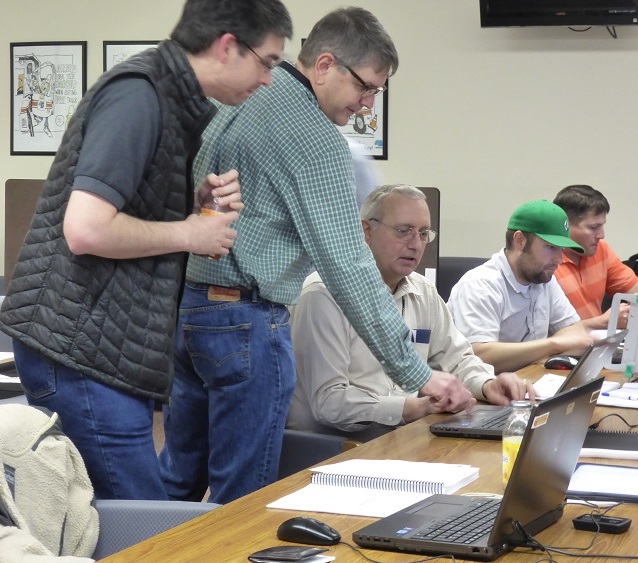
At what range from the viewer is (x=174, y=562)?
1472 mm

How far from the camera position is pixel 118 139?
1.94 meters

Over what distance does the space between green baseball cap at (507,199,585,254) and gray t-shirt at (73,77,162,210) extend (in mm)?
2476

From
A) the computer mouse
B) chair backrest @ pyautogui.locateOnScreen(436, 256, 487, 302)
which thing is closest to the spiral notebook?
the computer mouse

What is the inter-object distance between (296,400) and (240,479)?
0.49m

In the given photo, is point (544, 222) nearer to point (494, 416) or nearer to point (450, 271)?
point (450, 271)

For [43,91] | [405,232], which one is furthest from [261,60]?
[43,91]

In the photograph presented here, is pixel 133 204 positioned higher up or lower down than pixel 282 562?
higher up

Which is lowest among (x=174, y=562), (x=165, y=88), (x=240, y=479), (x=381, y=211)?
(x=240, y=479)

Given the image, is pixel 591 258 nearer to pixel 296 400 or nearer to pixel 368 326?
pixel 296 400

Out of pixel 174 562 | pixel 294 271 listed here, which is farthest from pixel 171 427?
pixel 174 562

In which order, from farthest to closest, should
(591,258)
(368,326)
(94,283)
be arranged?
(591,258)
(368,326)
(94,283)

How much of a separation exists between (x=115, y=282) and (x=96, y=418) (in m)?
0.27

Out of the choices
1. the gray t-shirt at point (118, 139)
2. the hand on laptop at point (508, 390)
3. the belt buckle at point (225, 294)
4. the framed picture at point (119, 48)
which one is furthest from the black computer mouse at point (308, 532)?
the framed picture at point (119, 48)

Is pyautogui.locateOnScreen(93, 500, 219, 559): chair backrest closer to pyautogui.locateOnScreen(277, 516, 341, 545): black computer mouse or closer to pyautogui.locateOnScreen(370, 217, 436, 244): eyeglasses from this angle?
pyautogui.locateOnScreen(277, 516, 341, 545): black computer mouse
